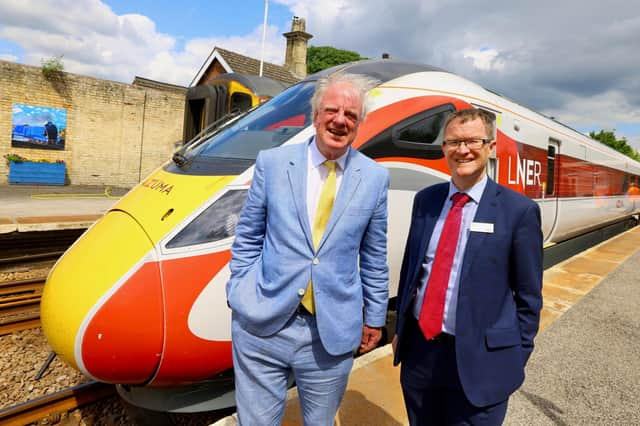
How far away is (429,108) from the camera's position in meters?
3.63

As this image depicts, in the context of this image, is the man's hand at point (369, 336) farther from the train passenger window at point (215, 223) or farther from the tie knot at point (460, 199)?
→ the train passenger window at point (215, 223)

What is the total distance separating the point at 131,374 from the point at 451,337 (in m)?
1.80

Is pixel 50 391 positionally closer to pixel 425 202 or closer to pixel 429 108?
pixel 425 202

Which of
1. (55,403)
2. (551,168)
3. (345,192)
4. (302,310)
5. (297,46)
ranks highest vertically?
(297,46)

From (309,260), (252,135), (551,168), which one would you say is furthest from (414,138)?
(551,168)

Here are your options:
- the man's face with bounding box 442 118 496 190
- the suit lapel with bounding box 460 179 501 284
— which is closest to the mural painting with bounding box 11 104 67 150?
the man's face with bounding box 442 118 496 190

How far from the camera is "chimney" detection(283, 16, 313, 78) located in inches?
993

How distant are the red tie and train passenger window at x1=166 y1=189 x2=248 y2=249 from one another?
127 cm

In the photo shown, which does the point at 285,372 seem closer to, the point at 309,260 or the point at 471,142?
the point at 309,260

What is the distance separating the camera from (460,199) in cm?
181

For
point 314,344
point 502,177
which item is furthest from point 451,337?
point 502,177

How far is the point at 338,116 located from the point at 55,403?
338cm

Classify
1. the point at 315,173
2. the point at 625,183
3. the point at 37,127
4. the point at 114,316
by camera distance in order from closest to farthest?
the point at 315,173
the point at 114,316
the point at 625,183
the point at 37,127

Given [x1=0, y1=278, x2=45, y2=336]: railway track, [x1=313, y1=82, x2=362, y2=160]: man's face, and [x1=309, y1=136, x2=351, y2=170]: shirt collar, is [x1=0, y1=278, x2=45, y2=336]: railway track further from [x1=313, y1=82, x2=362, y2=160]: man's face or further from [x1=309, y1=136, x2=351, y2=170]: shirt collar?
[x1=313, y1=82, x2=362, y2=160]: man's face
